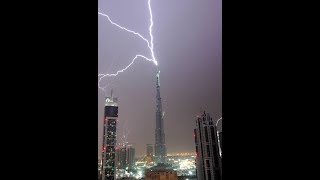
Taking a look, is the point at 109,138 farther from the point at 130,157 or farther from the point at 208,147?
the point at 208,147

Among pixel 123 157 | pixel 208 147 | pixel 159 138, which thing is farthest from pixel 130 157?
pixel 208 147

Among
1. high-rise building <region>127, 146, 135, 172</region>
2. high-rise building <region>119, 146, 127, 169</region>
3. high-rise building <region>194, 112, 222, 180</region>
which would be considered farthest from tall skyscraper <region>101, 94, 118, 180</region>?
high-rise building <region>194, 112, 222, 180</region>

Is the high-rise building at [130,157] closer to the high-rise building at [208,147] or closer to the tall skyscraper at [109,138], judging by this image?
the tall skyscraper at [109,138]

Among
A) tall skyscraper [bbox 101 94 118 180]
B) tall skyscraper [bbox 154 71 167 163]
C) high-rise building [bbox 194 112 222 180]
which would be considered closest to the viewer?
high-rise building [bbox 194 112 222 180]

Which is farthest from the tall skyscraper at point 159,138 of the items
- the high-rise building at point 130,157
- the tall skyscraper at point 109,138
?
the tall skyscraper at point 109,138

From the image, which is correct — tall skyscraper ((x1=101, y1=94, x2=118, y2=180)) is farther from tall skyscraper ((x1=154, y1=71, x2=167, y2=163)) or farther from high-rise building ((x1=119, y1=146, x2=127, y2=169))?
tall skyscraper ((x1=154, y1=71, x2=167, y2=163))
